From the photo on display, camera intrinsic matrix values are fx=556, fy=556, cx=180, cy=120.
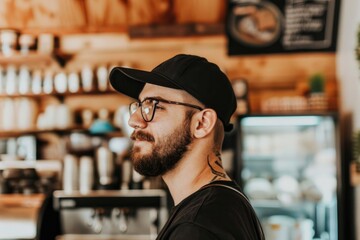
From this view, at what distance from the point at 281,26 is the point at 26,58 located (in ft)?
7.35

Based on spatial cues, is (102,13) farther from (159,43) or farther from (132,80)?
(132,80)

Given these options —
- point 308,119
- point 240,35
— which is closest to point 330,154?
point 308,119

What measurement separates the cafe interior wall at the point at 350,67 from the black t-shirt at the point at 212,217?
2832 mm

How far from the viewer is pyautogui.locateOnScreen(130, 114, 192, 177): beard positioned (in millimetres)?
1450

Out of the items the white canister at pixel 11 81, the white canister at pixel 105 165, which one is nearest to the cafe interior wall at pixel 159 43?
the white canister at pixel 11 81

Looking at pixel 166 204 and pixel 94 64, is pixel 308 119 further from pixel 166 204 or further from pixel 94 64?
pixel 94 64

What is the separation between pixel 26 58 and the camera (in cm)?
489

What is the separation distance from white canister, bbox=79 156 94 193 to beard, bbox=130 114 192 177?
116 inches

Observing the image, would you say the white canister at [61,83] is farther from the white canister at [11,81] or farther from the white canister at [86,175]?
the white canister at [86,175]

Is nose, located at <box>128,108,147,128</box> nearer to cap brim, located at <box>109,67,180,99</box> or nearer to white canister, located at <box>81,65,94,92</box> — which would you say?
cap brim, located at <box>109,67,180,99</box>

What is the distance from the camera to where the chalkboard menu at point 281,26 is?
15.5ft

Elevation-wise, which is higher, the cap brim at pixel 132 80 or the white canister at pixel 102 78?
the cap brim at pixel 132 80

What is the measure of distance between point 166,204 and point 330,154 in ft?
4.34

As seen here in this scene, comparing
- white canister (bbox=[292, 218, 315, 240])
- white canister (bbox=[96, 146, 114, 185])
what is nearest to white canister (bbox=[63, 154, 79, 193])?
white canister (bbox=[96, 146, 114, 185])
